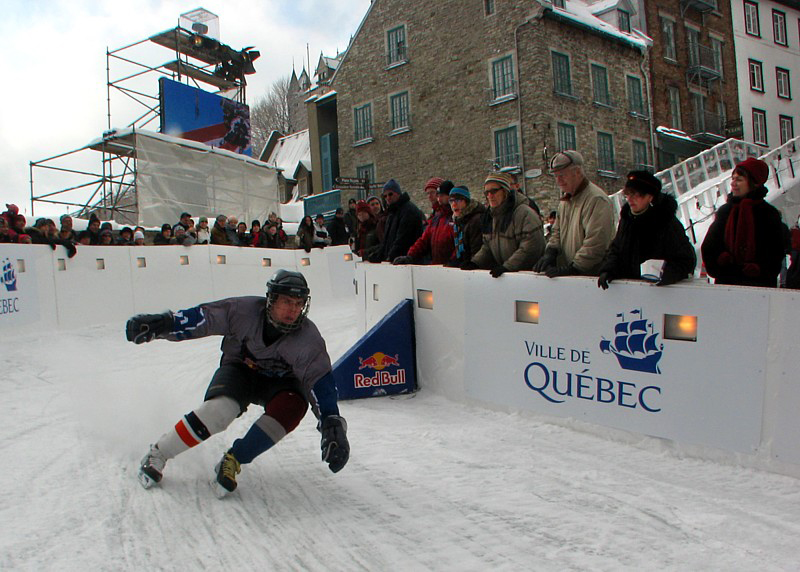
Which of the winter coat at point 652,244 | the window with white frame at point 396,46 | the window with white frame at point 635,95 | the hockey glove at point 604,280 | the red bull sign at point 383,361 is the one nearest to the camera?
the winter coat at point 652,244

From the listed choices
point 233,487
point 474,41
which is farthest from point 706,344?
point 474,41

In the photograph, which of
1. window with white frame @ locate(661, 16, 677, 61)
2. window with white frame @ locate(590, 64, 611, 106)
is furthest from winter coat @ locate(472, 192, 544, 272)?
window with white frame @ locate(661, 16, 677, 61)

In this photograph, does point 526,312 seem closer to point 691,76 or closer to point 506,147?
point 506,147

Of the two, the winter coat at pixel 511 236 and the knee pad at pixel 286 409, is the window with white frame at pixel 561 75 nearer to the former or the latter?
the winter coat at pixel 511 236

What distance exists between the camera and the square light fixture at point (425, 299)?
672cm

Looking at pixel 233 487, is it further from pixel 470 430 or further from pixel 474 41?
pixel 474 41

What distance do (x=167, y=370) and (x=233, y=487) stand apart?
15.9 ft

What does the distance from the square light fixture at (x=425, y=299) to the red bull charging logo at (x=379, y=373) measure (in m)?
0.61

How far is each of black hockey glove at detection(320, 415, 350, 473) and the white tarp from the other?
1764cm

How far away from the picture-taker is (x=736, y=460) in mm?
4125

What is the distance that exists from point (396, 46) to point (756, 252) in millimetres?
27718

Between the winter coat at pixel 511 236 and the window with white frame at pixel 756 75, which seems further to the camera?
the window with white frame at pixel 756 75

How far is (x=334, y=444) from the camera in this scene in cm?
369

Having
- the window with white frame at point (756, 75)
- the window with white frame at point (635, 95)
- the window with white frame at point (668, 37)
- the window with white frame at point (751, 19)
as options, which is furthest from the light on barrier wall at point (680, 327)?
the window with white frame at point (751, 19)
